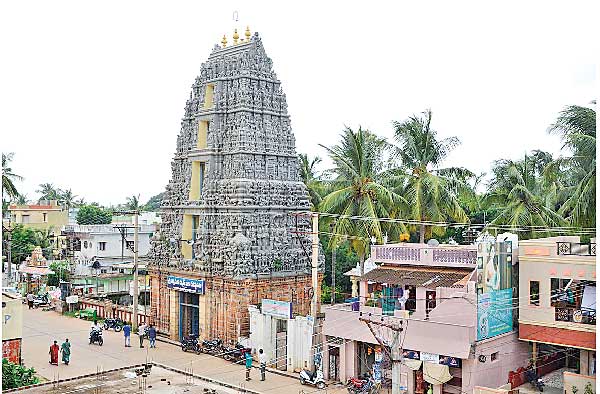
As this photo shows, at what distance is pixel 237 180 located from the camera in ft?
80.8

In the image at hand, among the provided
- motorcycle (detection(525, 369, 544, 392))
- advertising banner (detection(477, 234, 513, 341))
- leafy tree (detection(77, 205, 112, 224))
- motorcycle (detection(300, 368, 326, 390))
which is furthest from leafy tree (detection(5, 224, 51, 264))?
motorcycle (detection(525, 369, 544, 392))

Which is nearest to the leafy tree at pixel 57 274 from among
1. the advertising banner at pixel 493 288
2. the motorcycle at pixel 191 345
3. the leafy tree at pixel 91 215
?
the motorcycle at pixel 191 345

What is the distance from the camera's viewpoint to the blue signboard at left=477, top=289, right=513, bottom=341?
649 inches

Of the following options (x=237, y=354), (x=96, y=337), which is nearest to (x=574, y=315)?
(x=237, y=354)

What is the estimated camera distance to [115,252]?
47.5 m

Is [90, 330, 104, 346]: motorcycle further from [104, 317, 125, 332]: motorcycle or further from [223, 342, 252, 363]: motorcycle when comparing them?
[223, 342, 252, 363]: motorcycle

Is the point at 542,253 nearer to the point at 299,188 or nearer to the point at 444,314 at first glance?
the point at 444,314

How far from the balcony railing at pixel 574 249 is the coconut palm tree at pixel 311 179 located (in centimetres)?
1652

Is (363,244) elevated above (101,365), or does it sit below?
above

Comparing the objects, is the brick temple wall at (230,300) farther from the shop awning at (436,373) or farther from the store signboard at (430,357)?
the shop awning at (436,373)

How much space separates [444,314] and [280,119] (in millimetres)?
12358

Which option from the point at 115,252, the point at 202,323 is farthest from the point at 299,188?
the point at 115,252

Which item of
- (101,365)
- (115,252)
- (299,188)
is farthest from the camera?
(115,252)

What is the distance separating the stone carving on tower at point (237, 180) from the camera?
2436 centimetres
